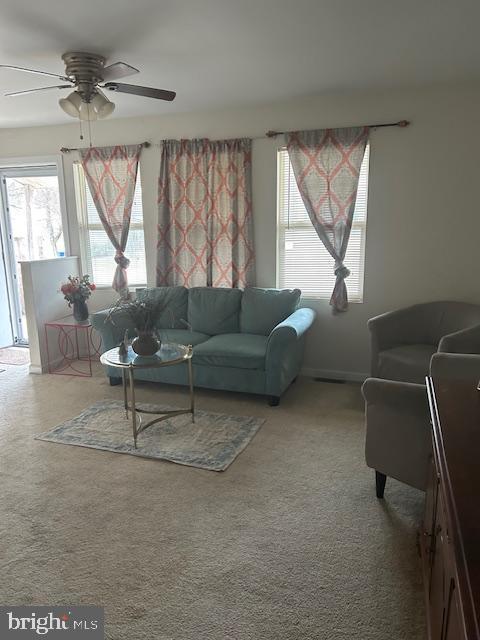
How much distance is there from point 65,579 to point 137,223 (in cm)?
374

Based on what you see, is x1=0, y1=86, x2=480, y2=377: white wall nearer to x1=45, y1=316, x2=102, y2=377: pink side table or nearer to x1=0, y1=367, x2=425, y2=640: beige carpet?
x1=0, y1=367, x2=425, y2=640: beige carpet

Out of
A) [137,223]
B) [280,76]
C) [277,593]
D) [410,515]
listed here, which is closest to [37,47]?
[280,76]

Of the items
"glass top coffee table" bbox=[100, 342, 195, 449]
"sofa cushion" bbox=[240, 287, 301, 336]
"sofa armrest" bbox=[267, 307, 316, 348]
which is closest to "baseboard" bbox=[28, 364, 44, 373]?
"glass top coffee table" bbox=[100, 342, 195, 449]

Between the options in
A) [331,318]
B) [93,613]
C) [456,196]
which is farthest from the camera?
[331,318]

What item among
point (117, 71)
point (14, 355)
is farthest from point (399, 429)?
point (14, 355)

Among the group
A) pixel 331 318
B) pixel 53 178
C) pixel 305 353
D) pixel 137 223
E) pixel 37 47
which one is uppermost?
pixel 37 47

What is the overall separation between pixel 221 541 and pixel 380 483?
3.06 feet

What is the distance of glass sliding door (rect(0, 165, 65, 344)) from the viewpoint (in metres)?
5.50

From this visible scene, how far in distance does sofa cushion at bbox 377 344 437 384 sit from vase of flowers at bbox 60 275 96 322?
302 centimetres

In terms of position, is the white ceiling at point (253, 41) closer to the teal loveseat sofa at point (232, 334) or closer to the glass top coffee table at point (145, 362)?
the teal loveseat sofa at point (232, 334)

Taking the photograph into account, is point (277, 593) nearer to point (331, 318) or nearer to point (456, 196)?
point (331, 318)

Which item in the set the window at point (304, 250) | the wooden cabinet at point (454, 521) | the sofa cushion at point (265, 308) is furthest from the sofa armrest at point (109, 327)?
the wooden cabinet at point (454, 521)

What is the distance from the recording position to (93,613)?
1.80 m

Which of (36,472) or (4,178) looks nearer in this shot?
(36,472)
